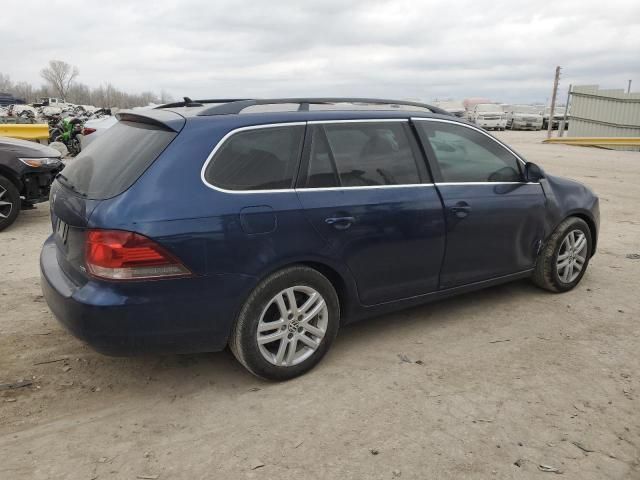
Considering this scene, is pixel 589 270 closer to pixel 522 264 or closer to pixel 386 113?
pixel 522 264

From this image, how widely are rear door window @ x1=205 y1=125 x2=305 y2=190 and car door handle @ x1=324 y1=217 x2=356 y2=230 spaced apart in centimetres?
32

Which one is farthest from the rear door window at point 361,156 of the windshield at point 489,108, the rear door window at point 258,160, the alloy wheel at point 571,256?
the windshield at point 489,108

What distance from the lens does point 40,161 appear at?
24.5 ft

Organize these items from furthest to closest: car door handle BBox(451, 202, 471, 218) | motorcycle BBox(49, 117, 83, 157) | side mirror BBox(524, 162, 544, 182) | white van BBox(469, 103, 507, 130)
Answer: white van BBox(469, 103, 507, 130)
motorcycle BBox(49, 117, 83, 157)
side mirror BBox(524, 162, 544, 182)
car door handle BBox(451, 202, 471, 218)

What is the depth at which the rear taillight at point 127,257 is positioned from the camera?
283 centimetres

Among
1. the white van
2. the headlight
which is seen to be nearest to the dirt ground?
the headlight

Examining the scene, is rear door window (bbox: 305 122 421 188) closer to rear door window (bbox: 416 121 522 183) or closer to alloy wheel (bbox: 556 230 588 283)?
rear door window (bbox: 416 121 522 183)

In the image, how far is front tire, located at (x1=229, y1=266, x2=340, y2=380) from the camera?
3203mm

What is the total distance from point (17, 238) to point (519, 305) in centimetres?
592

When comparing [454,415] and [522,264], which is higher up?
[522,264]

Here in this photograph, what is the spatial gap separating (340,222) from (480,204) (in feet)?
4.24

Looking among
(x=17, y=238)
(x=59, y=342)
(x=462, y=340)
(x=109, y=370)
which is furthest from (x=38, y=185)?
(x=462, y=340)

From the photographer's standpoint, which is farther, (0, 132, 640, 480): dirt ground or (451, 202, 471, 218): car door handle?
(451, 202, 471, 218): car door handle

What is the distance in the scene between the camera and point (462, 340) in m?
4.05
